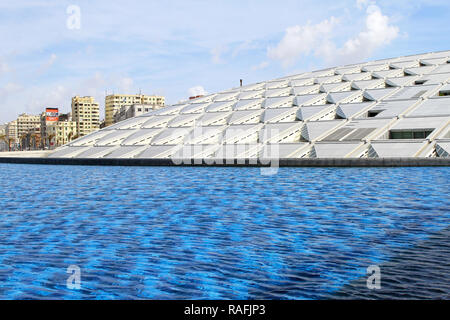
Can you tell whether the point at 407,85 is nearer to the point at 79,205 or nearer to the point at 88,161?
the point at 88,161

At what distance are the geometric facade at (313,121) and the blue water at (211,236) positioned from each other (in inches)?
413

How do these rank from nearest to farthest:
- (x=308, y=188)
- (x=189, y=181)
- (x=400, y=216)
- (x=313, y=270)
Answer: (x=313, y=270) → (x=400, y=216) → (x=308, y=188) → (x=189, y=181)

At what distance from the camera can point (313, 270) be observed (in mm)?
8383

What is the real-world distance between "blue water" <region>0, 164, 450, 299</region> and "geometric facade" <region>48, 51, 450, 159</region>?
10.5m

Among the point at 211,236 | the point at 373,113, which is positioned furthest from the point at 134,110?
the point at 211,236

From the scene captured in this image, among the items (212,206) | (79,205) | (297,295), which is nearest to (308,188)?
(212,206)

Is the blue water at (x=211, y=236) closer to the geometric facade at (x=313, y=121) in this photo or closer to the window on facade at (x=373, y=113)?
the geometric facade at (x=313, y=121)

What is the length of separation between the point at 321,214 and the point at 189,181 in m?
10.5

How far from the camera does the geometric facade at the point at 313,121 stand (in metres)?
31.1

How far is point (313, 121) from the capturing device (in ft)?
118
